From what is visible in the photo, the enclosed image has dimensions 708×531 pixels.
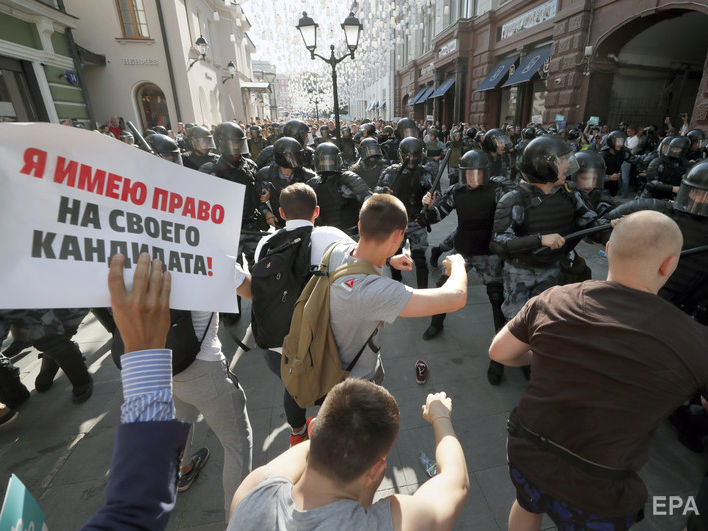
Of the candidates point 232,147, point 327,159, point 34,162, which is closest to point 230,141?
point 232,147

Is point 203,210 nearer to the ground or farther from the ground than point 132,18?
nearer to the ground

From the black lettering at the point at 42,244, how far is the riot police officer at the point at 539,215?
116 inches

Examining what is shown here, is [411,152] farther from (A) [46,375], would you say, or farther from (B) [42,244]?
(A) [46,375]

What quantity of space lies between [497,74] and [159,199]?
17.9 m

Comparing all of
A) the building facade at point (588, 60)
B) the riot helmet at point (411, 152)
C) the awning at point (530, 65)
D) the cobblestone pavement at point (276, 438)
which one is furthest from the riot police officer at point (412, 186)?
the awning at point (530, 65)

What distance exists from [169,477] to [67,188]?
727mm

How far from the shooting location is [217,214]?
3.92 feet

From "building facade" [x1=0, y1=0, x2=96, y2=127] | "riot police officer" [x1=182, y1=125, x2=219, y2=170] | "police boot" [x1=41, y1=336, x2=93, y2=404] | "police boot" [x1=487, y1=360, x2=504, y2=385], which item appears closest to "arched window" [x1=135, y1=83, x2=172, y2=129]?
"building facade" [x1=0, y1=0, x2=96, y2=127]

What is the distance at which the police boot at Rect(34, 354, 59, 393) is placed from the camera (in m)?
3.50

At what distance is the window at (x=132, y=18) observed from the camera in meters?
16.1

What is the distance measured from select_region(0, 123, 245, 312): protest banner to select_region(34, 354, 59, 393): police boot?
12.0ft

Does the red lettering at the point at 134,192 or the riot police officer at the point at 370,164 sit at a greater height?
the red lettering at the point at 134,192

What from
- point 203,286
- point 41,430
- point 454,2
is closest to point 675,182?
point 203,286

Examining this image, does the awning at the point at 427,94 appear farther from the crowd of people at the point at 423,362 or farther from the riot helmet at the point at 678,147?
the crowd of people at the point at 423,362
